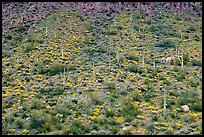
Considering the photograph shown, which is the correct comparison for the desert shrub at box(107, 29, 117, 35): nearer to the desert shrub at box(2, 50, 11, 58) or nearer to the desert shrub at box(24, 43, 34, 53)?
the desert shrub at box(24, 43, 34, 53)

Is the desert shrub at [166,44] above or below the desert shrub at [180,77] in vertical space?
above

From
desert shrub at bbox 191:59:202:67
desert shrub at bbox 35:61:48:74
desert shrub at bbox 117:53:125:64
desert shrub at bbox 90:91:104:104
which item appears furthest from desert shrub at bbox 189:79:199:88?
desert shrub at bbox 35:61:48:74

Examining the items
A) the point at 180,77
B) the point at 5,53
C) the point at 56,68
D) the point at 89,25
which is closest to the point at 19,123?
the point at 56,68

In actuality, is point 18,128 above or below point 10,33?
below

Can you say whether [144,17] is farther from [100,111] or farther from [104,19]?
[100,111]

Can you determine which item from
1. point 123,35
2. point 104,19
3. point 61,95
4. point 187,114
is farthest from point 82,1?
point 187,114

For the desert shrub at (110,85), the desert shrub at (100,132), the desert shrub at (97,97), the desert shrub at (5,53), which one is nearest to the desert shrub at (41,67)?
the desert shrub at (5,53)

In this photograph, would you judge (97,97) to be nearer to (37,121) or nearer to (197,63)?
(37,121)

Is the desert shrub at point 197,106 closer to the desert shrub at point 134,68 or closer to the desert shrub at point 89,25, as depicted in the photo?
the desert shrub at point 134,68
